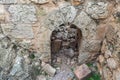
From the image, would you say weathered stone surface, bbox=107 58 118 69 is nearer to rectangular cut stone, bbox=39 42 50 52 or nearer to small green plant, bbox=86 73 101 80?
small green plant, bbox=86 73 101 80

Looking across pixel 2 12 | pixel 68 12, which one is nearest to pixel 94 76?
pixel 68 12

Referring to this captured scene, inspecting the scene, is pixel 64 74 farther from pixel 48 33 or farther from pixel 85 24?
pixel 85 24

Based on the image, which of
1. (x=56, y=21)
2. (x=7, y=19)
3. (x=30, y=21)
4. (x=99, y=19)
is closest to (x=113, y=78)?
(x=99, y=19)

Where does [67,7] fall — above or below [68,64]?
above

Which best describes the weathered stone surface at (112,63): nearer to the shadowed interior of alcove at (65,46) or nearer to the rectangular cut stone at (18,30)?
the shadowed interior of alcove at (65,46)

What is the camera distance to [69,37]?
4281 mm

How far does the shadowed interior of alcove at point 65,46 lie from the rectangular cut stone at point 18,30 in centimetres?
57

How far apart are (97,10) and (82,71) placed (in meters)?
0.90

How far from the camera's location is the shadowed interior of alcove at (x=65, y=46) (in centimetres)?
404

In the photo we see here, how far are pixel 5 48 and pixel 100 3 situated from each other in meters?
1.42

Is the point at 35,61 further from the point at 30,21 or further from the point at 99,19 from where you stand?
the point at 99,19

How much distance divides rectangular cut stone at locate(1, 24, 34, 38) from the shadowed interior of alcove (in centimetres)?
57

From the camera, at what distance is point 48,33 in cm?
358

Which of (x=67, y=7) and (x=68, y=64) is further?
(x=68, y=64)
